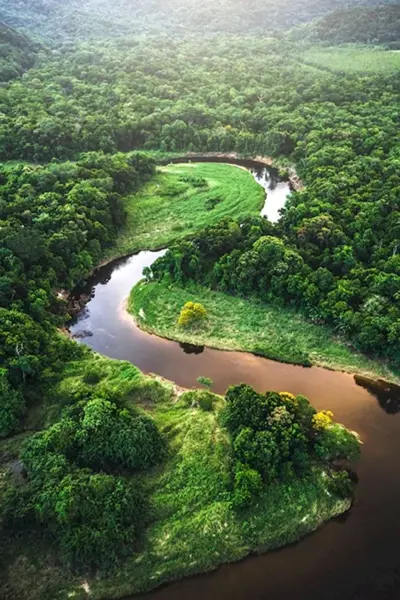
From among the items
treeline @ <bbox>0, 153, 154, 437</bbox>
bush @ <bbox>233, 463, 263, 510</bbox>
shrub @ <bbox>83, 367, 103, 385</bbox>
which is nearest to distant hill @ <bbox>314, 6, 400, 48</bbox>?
treeline @ <bbox>0, 153, 154, 437</bbox>

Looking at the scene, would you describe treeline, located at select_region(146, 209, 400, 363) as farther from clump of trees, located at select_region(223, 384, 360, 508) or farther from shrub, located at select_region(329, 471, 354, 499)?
shrub, located at select_region(329, 471, 354, 499)

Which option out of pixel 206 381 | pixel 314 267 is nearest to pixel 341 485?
pixel 206 381

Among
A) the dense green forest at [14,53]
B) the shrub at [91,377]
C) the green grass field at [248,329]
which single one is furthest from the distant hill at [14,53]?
the shrub at [91,377]

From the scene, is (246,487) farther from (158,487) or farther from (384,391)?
(384,391)

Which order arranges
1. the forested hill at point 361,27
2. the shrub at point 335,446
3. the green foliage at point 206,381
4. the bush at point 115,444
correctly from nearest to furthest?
the bush at point 115,444 < the shrub at point 335,446 < the green foliage at point 206,381 < the forested hill at point 361,27

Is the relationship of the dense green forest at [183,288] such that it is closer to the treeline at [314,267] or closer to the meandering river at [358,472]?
the treeline at [314,267]
